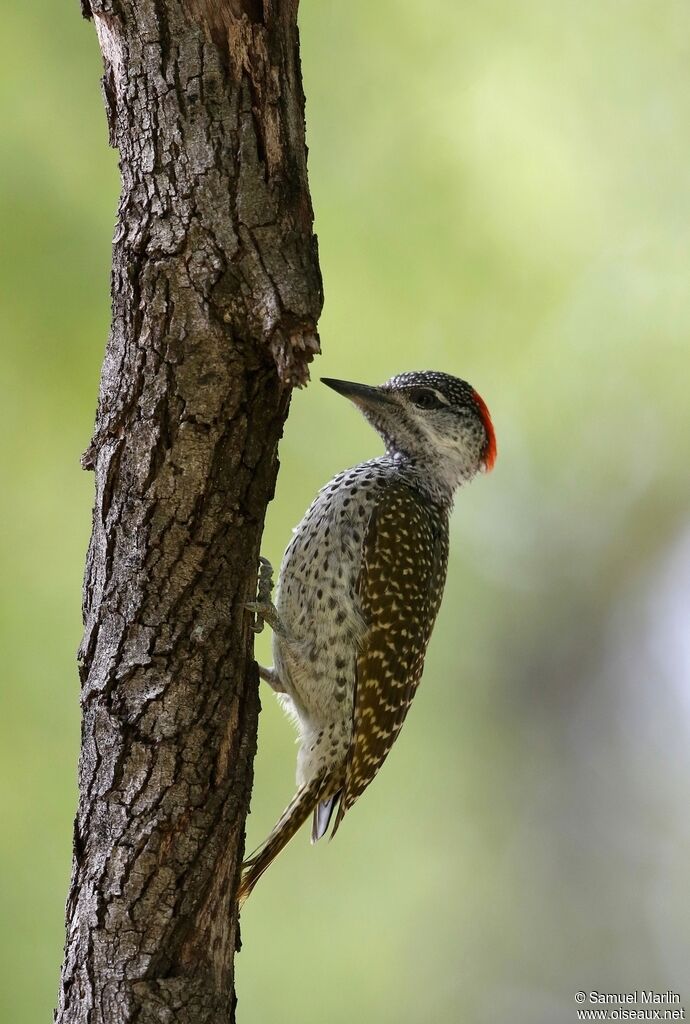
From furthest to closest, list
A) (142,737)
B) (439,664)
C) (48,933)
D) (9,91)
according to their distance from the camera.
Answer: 1. (439,664)
2. (9,91)
3. (48,933)
4. (142,737)

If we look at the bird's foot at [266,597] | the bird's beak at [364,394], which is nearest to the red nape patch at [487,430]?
the bird's beak at [364,394]

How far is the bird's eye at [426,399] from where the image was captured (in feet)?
14.0

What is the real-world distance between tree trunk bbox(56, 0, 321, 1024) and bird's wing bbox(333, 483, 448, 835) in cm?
103

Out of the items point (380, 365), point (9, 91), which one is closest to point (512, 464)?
point (380, 365)

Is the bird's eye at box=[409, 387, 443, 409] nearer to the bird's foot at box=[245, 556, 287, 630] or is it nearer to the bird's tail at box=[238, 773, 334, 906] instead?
the bird's foot at box=[245, 556, 287, 630]

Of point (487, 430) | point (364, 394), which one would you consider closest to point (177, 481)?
point (364, 394)

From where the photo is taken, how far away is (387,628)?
Result: 3.76 meters

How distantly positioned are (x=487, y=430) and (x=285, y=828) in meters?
1.72

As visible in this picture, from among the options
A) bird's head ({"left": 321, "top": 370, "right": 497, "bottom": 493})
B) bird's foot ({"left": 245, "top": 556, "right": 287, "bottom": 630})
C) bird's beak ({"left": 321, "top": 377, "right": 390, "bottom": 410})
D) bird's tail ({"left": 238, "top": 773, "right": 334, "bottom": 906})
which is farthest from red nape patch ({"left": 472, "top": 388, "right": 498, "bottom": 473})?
bird's tail ({"left": 238, "top": 773, "right": 334, "bottom": 906})

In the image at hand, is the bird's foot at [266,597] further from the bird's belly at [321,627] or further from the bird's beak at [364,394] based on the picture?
the bird's beak at [364,394]

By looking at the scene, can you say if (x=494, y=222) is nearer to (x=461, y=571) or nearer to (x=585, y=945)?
(x=461, y=571)

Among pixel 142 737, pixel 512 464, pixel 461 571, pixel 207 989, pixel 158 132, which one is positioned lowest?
pixel 207 989

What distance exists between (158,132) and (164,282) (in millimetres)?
349

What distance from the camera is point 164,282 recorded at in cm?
263
